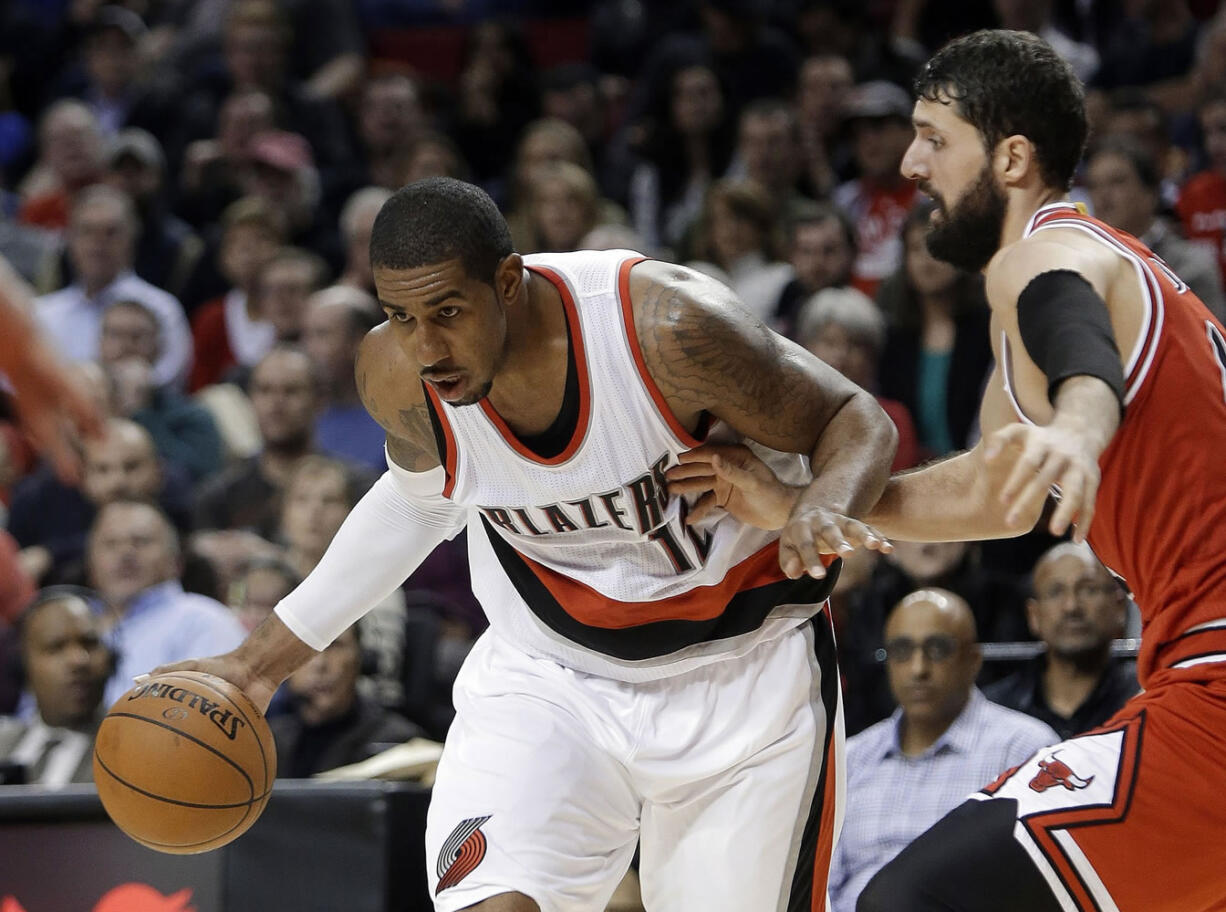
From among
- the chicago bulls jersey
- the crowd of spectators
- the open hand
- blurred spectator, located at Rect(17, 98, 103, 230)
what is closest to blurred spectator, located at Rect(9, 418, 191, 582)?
the crowd of spectators

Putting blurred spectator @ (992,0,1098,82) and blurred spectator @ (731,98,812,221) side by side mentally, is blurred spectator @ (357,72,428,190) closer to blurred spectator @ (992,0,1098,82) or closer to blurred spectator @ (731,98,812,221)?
blurred spectator @ (731,98,812,221)

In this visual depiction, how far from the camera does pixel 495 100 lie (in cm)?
1034

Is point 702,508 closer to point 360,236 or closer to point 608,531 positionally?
point 608,531

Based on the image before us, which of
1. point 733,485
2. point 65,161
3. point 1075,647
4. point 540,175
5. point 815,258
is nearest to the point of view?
point 733,485

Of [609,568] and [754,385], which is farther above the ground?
[754,385]

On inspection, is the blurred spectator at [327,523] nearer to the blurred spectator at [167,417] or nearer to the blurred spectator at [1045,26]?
the blurred spectator at [167,417]

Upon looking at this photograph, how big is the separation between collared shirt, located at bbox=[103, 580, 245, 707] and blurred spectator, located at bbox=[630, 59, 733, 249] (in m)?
3.56

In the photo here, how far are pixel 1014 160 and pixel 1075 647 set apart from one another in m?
2.51

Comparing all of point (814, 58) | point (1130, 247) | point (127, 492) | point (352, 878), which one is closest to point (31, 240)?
point (127, 492)

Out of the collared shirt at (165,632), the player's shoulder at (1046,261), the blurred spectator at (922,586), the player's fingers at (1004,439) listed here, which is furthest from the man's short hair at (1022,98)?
the collared shirt at (165,632)

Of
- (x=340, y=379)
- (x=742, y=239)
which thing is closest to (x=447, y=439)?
(x=340, y=379)

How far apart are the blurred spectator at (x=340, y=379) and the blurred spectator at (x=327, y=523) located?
66cm

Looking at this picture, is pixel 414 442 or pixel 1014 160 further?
pixel 414 442

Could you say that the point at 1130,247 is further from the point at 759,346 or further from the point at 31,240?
the point at 31,240
